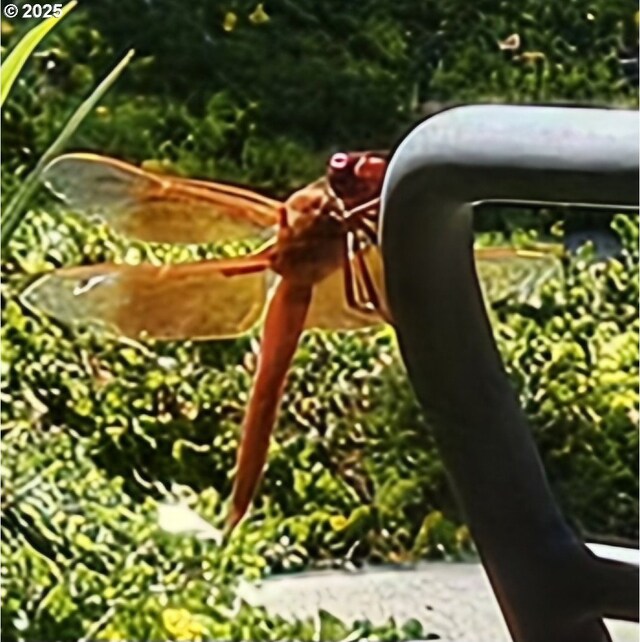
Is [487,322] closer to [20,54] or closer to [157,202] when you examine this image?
[157,202]

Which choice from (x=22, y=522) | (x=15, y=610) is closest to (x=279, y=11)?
(x=22, y=522)

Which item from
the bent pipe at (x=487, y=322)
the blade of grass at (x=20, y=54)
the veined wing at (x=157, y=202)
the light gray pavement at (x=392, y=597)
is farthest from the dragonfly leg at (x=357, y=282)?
the bent pipe at (x=487, y=322)

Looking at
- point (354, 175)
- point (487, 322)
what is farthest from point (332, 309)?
point (487, 322)

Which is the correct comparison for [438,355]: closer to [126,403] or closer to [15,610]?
[126,403]

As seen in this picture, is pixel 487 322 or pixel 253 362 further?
pixel 253 362

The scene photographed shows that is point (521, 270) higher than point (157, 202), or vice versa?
point (157, 202)

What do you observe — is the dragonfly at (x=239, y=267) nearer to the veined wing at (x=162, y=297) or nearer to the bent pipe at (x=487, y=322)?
the veined wing at (x=162, y=297)

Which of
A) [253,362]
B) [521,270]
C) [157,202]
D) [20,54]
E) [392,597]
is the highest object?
[20,54]
